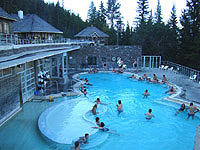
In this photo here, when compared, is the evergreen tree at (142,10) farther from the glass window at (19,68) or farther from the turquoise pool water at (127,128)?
the glass window at (19,68)

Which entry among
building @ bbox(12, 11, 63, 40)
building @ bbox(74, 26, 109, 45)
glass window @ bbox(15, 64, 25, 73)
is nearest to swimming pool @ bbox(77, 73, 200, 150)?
glass window @ bbox(15, 64, 25, 73)

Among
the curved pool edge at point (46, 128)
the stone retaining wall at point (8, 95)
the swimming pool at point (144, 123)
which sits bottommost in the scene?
the swimming pool at point (144, 123)

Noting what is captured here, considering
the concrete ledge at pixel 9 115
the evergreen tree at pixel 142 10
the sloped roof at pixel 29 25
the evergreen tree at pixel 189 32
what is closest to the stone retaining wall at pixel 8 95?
the concrete ledge at pixel 9 115

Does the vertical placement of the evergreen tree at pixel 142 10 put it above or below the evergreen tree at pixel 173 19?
above

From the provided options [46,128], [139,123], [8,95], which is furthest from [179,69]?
[8,95]

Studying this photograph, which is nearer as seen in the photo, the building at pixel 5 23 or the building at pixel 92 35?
the building at pixel 5 23

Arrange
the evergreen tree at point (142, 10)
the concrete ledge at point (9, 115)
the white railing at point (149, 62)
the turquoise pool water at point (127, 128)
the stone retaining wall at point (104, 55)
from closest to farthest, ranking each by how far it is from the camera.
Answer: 1. the turquoise pool water at point (127, 128)
2. the concrete ledge at point (9, 115)
3. the white railing at point (149, 62)
4. the stone retaining wall at point (104, 55)
5. the evergreen tree at point (142, 10)

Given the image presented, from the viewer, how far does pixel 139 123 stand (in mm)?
9570

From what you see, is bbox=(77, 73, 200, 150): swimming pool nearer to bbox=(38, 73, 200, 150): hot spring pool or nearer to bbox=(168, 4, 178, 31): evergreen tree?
bbox=(38, 73, 200, 150): hot spring pool

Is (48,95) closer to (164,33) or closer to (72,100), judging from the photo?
(72,100)

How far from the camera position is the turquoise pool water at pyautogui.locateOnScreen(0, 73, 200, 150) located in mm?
7293

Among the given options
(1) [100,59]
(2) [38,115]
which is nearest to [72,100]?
(2) [38,115]

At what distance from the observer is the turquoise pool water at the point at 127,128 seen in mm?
7293

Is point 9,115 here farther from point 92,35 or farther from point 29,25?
point 92,35
